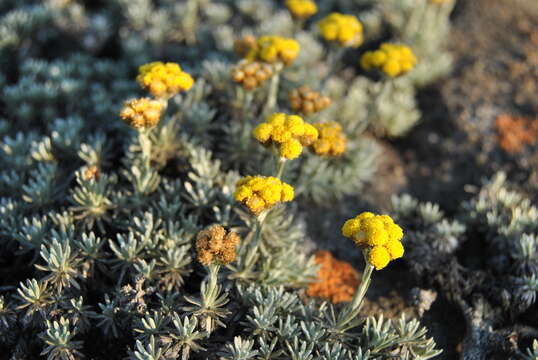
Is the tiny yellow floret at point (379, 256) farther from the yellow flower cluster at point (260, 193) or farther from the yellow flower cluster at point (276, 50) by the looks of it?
the yellow flower cluster at point (276, 50)

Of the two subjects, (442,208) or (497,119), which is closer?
(442,208)

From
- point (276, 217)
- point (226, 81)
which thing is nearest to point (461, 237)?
point (276, 217)

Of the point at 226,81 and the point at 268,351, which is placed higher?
the point at 226,81

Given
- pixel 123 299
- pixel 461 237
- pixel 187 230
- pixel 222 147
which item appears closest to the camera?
pixel 123 299

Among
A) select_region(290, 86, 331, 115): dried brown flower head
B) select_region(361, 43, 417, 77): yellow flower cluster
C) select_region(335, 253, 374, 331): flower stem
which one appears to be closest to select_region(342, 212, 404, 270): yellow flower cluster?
select_region(335, 253, 374, 331): flower stem

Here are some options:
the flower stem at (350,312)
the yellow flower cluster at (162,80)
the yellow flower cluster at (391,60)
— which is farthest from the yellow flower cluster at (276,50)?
the flower stem at (350,312)

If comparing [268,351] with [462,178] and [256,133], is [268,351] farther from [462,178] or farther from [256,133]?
[462,178]

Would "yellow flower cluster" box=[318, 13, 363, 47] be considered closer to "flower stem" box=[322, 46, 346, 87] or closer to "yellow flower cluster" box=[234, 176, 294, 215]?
"flower stem" box=[322, 46, 346, 87]
